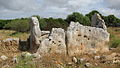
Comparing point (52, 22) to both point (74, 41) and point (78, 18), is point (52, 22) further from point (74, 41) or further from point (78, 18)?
point (74, 41)

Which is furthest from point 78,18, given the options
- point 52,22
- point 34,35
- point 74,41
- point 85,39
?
point 74,41

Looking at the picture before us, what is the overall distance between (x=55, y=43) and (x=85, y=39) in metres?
1.93

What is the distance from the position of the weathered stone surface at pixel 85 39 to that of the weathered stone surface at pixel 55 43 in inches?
16.7

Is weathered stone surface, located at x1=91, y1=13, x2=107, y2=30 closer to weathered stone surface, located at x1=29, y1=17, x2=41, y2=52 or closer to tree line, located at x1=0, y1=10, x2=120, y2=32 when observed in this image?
weathered stone surface, located at x1=29, y1=17, x2=41, y2=52

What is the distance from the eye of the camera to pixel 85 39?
1560 cm

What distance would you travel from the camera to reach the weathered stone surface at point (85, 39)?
1509 centimetres

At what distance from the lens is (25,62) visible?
1208 cm

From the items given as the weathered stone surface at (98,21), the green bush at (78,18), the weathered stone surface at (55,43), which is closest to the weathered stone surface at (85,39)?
the weathered stone surface at (55,43)

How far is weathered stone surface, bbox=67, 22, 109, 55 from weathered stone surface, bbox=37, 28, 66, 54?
0.42 meters

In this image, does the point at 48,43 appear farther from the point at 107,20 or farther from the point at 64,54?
the point at 107,20

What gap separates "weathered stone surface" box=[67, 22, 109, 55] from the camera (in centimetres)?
1509

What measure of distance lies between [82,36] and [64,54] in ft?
5.54

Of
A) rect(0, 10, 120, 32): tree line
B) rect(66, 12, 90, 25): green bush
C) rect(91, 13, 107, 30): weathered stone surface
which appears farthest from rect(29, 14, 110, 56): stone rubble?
rect(66, 12, 90, 25): green bush

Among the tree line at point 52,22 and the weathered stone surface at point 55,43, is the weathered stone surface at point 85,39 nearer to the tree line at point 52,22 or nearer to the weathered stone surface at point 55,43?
the weathered stone surface at point 55,43
